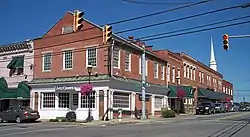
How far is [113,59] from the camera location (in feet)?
109

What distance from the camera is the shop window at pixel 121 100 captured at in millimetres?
33844

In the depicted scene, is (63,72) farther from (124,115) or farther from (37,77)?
(124,115)

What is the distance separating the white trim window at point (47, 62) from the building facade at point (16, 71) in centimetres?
167

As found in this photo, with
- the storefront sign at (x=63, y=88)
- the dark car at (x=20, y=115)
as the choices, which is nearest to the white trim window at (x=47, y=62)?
the storefront sign at (x=63, y=88)

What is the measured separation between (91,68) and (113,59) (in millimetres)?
2629

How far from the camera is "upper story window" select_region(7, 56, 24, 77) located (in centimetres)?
3925

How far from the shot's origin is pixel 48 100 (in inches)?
1427

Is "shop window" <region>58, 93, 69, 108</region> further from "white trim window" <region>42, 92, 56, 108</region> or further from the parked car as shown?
the parked car

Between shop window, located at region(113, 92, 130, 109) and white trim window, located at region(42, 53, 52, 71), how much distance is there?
7.79 metres

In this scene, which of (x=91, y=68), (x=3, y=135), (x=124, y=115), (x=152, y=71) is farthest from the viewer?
(x=152, y=71)

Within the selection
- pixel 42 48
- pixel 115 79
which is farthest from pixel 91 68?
pixel 42 48

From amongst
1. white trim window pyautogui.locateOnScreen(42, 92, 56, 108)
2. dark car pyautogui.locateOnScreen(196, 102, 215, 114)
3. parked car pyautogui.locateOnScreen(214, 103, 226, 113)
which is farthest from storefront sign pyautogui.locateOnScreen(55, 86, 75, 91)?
parked car pyautogui.locateOnScreen(214, 103, 226, 113)

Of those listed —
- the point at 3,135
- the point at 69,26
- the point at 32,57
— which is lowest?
the point at 3,135

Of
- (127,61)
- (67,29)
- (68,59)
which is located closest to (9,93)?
(68,59)
